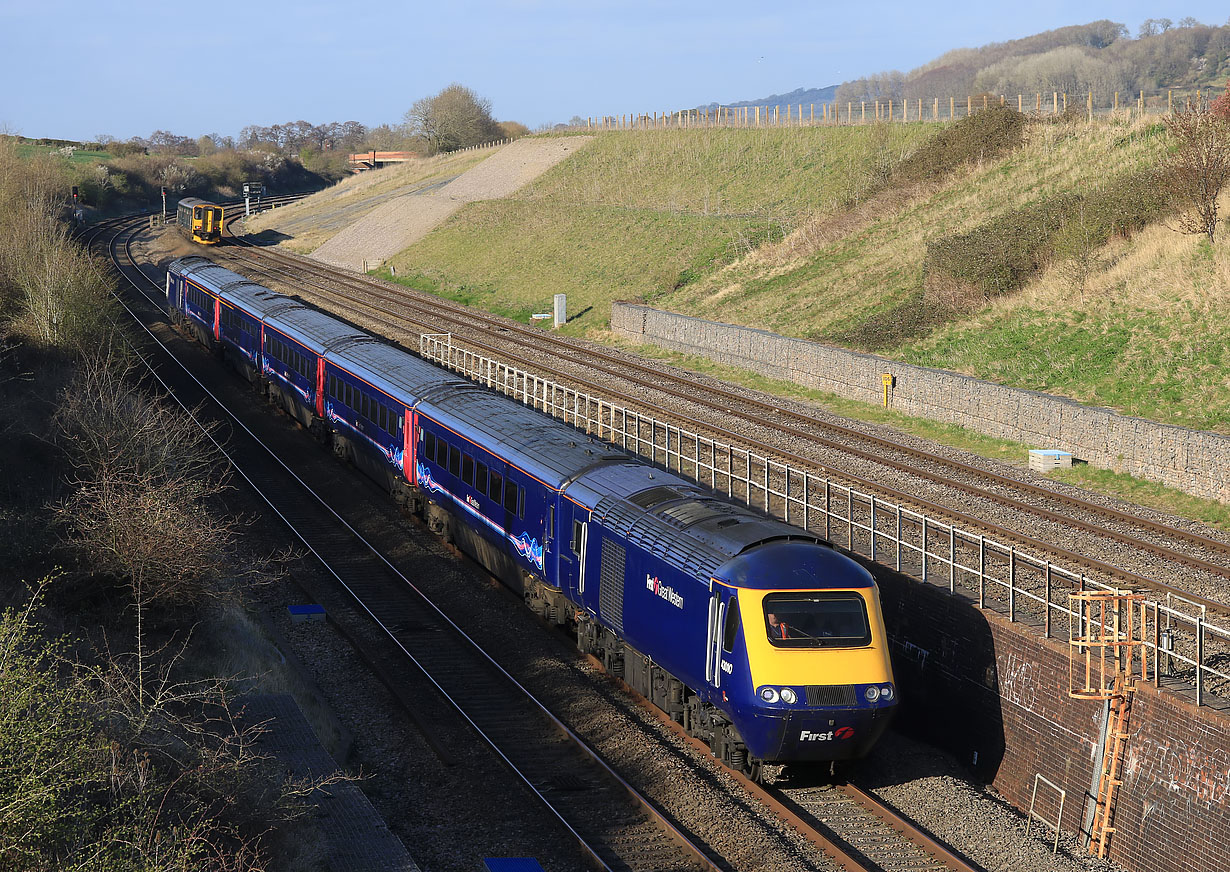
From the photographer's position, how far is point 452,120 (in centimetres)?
12388

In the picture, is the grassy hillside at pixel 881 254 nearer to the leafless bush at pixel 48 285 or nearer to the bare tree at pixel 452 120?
the leafless bush at pixel 48 285

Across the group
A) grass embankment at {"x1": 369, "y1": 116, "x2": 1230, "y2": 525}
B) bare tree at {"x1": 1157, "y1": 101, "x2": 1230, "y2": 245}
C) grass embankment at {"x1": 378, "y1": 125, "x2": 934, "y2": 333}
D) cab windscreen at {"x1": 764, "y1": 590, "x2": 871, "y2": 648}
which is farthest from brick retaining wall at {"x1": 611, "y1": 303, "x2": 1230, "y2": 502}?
cab windscreen at {"x1": 764, "y1": 590, "x2": 871, "y2": 648}

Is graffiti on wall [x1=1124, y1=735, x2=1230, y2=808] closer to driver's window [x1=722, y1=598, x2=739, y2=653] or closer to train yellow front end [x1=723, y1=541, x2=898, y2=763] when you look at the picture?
train yellow front end [x1=723, y1=541, x2=898, y2=763]

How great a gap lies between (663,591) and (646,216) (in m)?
51.4

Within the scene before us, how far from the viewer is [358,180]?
112625 mm

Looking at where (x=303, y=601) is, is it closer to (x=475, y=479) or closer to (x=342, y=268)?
(x=475, y=479)

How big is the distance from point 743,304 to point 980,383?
691 inches

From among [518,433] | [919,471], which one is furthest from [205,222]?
[919,471]

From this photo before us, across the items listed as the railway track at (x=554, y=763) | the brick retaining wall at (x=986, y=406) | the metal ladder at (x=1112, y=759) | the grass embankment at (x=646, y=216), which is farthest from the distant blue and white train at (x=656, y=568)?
the grass embankment at (x=646, y=216)

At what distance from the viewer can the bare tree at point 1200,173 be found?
1258 inches

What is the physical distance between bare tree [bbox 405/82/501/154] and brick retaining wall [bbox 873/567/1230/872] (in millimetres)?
114516

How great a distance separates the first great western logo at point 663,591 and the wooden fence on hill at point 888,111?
118 feet

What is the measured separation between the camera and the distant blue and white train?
12.8 metres

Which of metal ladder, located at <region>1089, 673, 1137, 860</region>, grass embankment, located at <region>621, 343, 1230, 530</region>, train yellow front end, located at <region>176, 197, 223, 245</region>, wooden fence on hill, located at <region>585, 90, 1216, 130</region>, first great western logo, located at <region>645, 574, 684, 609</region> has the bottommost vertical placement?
metal ladder, located at <region>1089, 673, 1137, 860</region>
